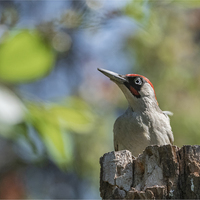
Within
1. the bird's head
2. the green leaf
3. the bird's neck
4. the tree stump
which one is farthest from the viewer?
the bird's head

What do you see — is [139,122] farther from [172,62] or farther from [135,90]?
[172,62]

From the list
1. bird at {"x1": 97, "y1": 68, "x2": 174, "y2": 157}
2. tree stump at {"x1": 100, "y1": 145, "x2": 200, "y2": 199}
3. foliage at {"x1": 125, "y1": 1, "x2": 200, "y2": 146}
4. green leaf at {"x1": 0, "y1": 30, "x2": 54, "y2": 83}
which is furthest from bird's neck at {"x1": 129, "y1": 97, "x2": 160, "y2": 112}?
green leaf at {"x1": 0, "y1": 30, "x2": 54, "y2": 83}

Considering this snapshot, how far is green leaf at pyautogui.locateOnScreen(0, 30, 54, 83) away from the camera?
1705mm

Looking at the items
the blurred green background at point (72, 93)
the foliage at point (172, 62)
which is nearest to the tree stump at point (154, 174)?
the blurred green background at point (72, 93)

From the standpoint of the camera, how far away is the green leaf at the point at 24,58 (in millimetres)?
1705

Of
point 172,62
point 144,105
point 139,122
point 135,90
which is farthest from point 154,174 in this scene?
point 172,62

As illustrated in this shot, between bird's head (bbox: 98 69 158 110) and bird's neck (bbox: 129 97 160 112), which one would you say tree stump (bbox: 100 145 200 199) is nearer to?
bird's neck (bbox: 129 97 160 112)

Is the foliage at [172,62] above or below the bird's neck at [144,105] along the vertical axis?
above

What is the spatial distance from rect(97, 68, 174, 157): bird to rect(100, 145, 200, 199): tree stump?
2728 millimetres

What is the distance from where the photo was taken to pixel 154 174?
10.4ft

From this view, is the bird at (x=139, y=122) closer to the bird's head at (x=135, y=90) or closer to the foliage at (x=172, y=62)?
the bird's head at (x=135, y=90)

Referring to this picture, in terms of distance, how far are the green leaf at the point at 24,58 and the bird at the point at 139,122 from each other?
4.36m

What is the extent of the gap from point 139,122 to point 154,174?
3.32 meters

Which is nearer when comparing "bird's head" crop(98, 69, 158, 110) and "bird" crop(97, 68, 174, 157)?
"bird" crop(97, 68, 174, 157)
